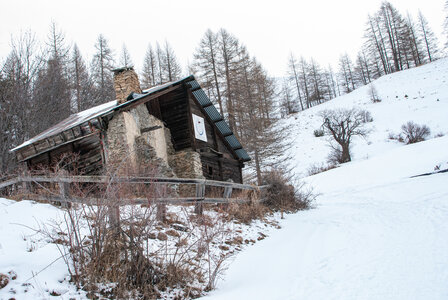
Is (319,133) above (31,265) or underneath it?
above

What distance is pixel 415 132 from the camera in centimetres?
2280

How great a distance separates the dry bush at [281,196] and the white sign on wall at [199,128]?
4.24 meters

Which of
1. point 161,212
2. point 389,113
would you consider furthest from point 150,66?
point 161,212

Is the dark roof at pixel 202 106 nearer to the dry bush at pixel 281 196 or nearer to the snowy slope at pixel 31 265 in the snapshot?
the dry bush at pixel 281 196

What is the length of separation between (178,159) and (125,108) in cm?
370

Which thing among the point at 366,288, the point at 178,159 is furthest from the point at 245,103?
the point at 366,288

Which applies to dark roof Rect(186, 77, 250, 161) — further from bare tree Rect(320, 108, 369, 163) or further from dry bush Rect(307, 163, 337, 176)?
bare tree Rect(320, 108, 369, 163)

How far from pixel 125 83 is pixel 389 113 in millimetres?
29554

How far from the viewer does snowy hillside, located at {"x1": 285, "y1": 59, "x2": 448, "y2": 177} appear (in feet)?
81.1

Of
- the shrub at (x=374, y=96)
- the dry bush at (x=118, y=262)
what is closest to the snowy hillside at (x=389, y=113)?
the shrub at (x=374, y=96)

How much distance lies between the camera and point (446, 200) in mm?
6934

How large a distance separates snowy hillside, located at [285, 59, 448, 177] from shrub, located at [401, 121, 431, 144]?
0.75m

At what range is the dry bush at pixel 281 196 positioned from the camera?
392 inches

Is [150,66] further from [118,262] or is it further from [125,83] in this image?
[118,262]
